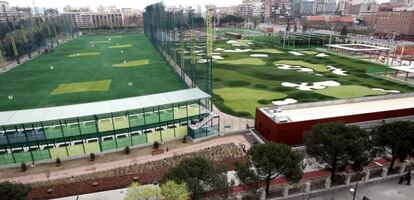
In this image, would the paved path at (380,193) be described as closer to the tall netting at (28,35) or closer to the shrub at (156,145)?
the shrub at (156,145)

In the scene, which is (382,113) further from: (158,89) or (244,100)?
(158,89)

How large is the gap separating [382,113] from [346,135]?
14.2 m

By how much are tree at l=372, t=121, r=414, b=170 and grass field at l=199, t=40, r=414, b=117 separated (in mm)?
18036

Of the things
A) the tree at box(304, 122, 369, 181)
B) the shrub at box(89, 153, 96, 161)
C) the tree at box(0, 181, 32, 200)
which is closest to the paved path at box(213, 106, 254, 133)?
the tree at box(304, 122, 369, 181)

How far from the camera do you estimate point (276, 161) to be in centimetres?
1894

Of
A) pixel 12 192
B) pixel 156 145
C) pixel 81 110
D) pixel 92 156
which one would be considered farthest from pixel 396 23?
pixel 12 192

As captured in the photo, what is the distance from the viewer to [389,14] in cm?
12950

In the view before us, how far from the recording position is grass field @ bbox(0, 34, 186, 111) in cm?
4566

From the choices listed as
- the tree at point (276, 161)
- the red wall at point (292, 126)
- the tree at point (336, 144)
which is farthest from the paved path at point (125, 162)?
the tree at point (276, 161)

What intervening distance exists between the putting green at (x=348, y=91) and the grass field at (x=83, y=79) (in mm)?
24740

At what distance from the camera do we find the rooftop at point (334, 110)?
3023cm

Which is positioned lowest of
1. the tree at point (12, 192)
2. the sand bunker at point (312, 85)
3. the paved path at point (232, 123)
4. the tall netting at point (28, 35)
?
the paved path at point (232, 123)

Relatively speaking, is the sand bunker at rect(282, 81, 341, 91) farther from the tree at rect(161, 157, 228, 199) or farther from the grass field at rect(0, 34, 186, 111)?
the tree at rect(161, 157, 228, 199)

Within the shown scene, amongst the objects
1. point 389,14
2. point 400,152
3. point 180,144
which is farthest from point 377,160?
point 389,14
